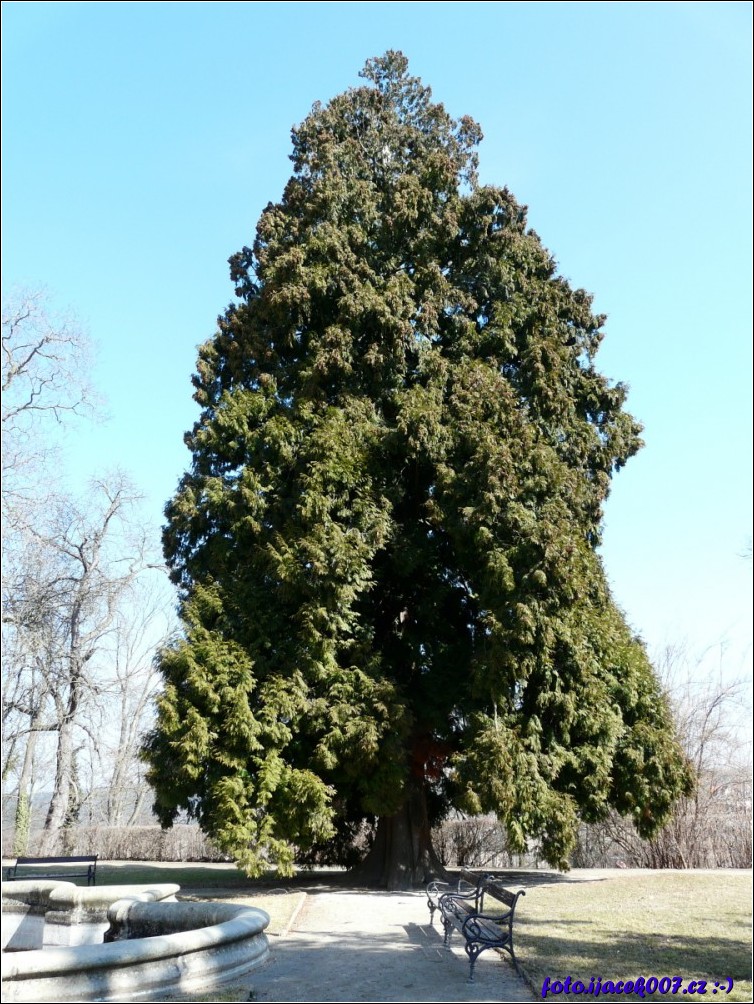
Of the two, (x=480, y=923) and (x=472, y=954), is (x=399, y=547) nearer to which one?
(x=480, y=923)

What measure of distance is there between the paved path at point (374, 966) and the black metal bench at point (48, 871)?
22.0 feet

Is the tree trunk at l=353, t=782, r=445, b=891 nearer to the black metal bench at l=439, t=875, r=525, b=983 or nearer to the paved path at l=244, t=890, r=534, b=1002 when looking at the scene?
the paved path at l=244, t=890, r=534, b=1002

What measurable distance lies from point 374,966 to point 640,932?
3.77m

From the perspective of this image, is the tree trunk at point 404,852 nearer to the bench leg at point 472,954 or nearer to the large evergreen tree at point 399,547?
the large evergreen tree at point 399,547

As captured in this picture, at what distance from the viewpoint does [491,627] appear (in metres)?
15.1

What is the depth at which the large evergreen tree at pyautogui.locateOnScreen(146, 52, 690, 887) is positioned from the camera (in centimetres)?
1452

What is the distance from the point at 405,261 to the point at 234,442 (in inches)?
251

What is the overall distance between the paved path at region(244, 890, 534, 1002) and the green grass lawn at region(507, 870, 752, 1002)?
585 mm

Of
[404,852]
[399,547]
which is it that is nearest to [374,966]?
[404,852]

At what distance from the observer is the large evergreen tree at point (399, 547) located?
14.5 m

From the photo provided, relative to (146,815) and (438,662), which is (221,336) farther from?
(146,815)

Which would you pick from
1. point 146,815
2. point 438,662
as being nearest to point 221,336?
point 438,662

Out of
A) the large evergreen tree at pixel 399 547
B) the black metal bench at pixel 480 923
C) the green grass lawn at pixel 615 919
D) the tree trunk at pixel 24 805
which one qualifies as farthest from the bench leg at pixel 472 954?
the tree trunk at pixel 24 805

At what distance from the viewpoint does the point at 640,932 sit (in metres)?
10.0
